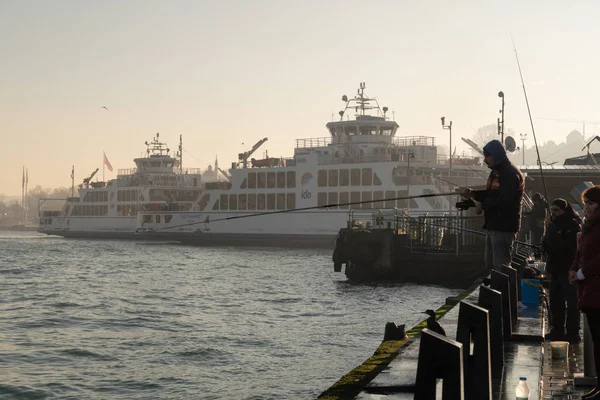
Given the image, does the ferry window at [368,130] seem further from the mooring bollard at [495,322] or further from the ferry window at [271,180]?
the mooring bollard at [495,322]

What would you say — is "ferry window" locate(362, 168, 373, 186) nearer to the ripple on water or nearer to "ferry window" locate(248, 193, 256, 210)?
"ferry window" locate(248, 193, 256, 210)

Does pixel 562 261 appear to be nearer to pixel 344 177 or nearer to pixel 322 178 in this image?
pixel 344 177

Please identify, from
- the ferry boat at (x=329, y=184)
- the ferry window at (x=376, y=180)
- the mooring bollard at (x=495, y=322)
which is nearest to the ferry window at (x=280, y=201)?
the ferry boat at (x=329, y=184)

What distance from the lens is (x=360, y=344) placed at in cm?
1500

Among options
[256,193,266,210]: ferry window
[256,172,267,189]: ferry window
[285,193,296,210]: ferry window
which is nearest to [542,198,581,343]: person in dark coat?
[285,193,296,210]: ferry window

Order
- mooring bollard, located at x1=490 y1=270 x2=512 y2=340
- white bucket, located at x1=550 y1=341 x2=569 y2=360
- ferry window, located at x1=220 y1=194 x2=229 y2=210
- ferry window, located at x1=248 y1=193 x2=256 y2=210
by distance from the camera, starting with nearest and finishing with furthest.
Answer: white bucket, located at x1=550 y1=341 x2=569 y2=360 → mooring bollard, located at x1=490 y1=270 x2=512 y2=340 → ferry window, located at x1=248 y1=193 x2=256 y2=210 → ferry window, located at x1=220 y1=194 x2=229 y2=210

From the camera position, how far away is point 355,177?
57.8 m

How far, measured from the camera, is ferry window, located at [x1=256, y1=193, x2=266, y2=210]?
208 ft

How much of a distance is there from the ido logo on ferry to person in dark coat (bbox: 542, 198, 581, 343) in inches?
2041

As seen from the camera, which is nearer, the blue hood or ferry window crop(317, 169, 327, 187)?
the blue hood

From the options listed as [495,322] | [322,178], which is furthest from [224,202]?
[495,322]

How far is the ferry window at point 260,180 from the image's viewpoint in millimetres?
63844

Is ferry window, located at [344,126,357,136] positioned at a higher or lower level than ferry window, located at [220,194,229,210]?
higher

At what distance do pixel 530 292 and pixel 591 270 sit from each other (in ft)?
18.8
